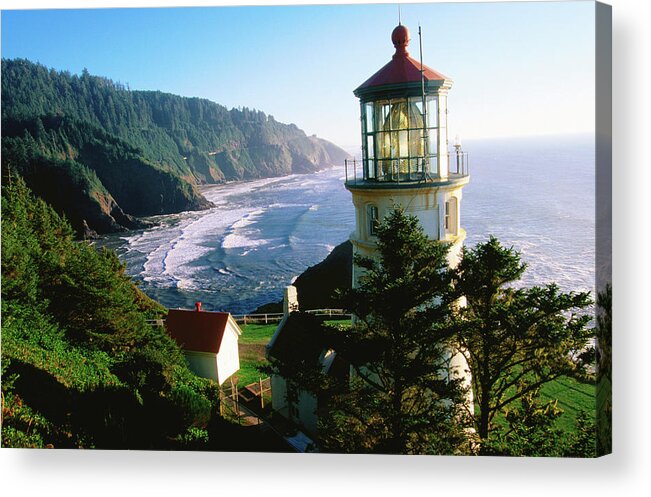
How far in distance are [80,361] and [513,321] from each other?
177 inches

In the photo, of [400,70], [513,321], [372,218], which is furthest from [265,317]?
[400,70]

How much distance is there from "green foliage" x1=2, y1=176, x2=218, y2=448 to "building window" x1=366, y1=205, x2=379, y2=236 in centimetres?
251

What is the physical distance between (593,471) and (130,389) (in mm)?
4436

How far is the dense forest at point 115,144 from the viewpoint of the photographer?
639 cm

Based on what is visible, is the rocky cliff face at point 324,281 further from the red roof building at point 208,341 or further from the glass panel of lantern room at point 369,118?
the glass panel of lantern room at point 369,118

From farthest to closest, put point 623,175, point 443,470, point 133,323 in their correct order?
point 133,323
point 443,470
point 623,175

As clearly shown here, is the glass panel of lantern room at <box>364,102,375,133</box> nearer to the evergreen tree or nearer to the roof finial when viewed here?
the roof finial

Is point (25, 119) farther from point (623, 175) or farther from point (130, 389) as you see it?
point (623, 175)

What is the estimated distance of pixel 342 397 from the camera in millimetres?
4613

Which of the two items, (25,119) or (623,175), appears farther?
(25,119)

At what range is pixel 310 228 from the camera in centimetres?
1967

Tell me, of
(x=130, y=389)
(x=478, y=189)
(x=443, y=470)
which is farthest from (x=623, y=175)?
(x=478, y=189)

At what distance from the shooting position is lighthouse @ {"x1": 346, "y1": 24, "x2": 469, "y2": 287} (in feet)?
15.5

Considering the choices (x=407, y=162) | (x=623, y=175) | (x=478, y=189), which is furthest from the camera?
(x=478, y=189)
